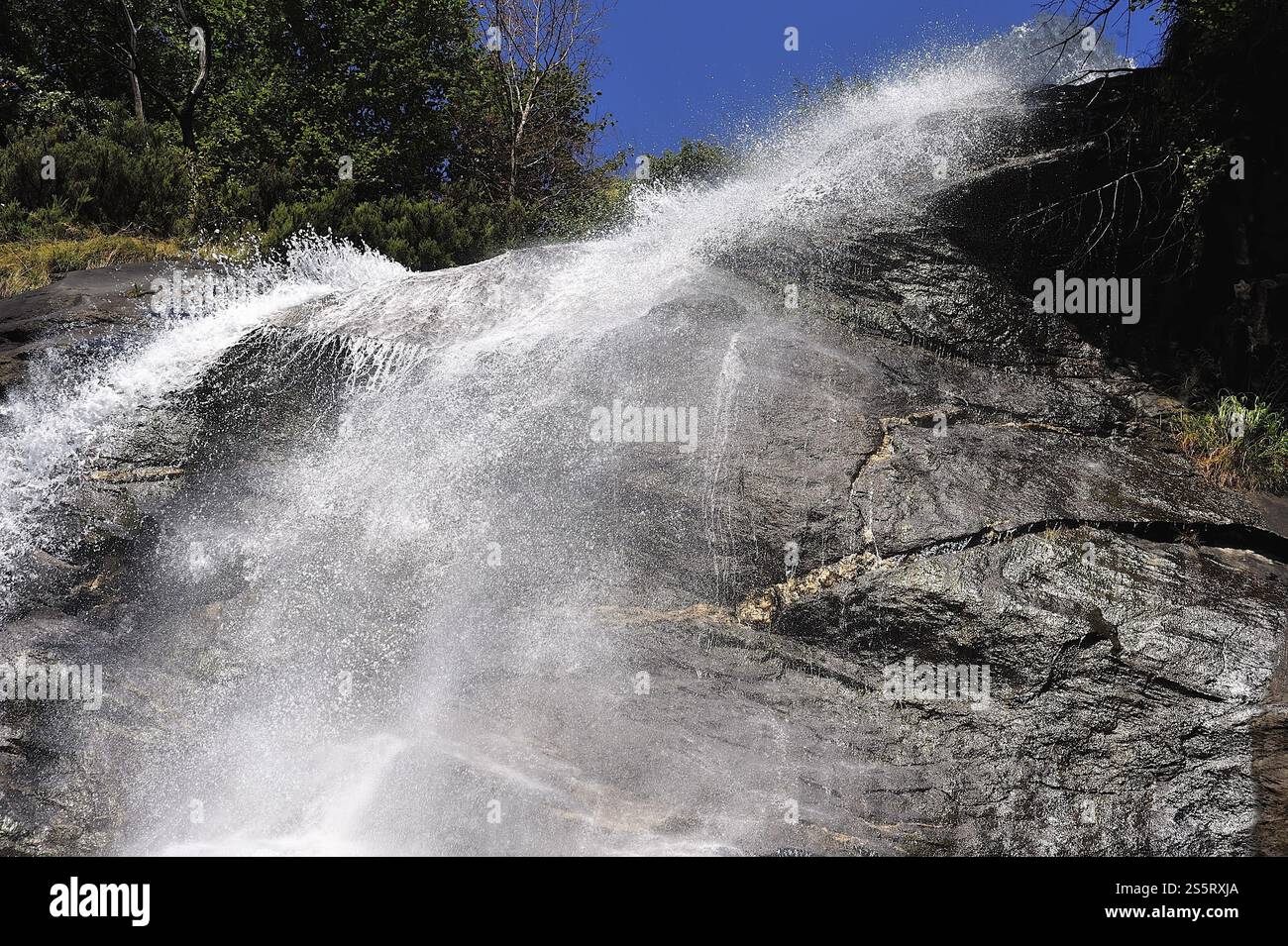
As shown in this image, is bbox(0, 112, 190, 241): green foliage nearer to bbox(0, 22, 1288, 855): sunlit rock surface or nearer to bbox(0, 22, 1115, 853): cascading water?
bbox(0, 22, 1288, 855): sunlit rock surface

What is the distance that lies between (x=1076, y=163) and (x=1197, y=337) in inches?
81.0

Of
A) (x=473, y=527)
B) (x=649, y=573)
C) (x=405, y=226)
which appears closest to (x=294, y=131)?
(x=405, y=226)

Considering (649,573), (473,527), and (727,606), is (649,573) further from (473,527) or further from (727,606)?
(473,527)

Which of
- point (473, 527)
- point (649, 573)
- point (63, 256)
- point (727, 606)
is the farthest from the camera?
point (63, 256)

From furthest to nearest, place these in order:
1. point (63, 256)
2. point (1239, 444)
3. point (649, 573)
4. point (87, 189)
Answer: point (87, 189)
point (63, 256)
point (1239, 444)
point (649, 573)

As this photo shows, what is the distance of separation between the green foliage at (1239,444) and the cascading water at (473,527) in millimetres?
2923

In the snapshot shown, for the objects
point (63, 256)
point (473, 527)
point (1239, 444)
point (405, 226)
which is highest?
point (405, 226)

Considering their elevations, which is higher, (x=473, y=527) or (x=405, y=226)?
(x=405, y=226)

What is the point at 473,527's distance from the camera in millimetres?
7227

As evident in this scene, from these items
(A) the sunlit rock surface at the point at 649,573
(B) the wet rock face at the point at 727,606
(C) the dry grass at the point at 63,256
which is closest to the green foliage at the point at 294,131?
(C) the dry grass at the point at 63,256

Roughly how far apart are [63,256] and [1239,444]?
44.4ft

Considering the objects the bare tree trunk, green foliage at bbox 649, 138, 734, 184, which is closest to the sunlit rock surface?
the bare tree trunk

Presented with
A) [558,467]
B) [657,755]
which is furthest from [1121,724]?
[558,467]

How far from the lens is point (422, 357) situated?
850 cm
